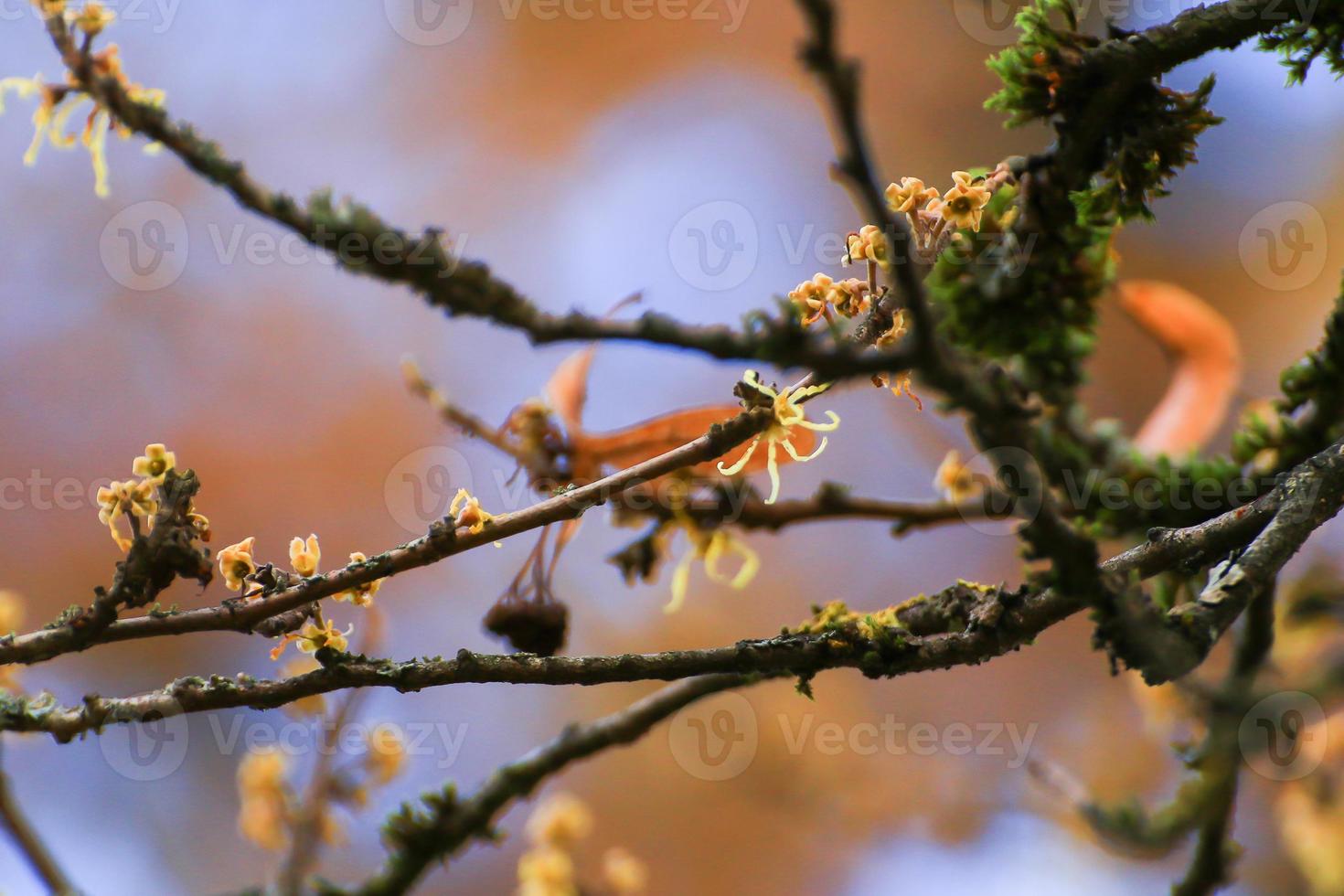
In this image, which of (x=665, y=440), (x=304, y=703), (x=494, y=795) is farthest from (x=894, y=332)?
(x=304, y=703)

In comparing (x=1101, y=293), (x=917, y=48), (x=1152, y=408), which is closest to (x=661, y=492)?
(x=1101, y=293)

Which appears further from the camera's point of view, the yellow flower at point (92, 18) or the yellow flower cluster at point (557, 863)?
the yellow flower cluster at point (557, 863)

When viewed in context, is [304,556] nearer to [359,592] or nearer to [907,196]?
[359,592]

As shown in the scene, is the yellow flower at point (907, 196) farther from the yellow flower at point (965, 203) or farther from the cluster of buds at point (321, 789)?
the cluster of buds at point (321, 789)

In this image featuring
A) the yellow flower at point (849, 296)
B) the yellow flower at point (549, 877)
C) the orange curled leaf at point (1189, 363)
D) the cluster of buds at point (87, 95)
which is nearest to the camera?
the cluster of buds at point (87, 95)

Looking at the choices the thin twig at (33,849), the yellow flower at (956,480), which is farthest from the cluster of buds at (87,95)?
the yellow flower at (956,480)

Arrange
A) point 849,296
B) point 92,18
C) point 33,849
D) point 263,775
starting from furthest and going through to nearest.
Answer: point 263,775, point 33,849, point 849,296, point 92,18

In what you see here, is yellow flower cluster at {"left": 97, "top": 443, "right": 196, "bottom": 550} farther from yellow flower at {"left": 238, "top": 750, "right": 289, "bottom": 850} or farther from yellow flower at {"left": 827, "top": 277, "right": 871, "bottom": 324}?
yellow flower at {"left": 238, "top": 750, "right": 289, "bottom": 850}
